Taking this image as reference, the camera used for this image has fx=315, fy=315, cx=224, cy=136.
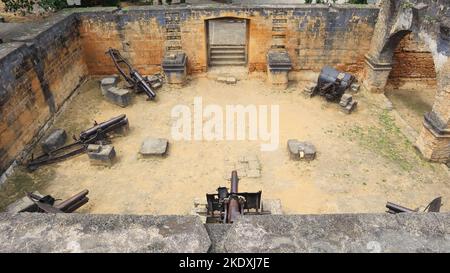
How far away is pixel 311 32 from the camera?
1046 cm

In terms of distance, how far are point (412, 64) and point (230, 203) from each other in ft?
31.9

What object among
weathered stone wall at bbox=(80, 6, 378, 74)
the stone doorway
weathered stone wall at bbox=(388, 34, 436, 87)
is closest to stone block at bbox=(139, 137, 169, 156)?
weathered stone wall at bbox=(80, 6, 378, 74)

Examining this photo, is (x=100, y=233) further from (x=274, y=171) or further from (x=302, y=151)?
(x=302, y=151)

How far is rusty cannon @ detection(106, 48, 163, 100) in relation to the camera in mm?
9852

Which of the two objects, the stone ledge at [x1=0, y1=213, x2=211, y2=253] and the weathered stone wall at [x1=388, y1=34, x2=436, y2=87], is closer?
the stone ledge at [x1=0, y1=213, x2=211, y2=253]

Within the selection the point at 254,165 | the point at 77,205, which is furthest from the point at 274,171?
the point at 77,205

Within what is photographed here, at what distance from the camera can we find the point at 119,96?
945cm

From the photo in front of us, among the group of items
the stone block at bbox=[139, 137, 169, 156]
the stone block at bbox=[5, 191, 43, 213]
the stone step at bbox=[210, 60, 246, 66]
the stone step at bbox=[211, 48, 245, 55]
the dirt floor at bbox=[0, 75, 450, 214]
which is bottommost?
the dirt floor at bbox=[0, 75, 450, 214]

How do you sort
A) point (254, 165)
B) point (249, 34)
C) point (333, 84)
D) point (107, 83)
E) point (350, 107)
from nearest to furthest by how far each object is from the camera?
point (254, 165) < point (350, 107) < point (333, 84) < point (107, 83) < point (249, 34)

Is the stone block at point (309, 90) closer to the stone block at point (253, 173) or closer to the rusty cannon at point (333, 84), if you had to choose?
the rusty cannon at point (333, 84)

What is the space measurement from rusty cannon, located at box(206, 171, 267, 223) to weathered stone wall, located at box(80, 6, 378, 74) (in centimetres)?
667

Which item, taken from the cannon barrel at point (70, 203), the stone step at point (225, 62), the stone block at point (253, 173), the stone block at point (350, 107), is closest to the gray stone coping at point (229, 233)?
the cannon barrel at point (70, 203)

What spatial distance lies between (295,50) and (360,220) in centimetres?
900

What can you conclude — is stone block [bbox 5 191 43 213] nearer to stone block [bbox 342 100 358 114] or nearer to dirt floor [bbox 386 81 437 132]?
stone block [bbox 342 100 358 114]
